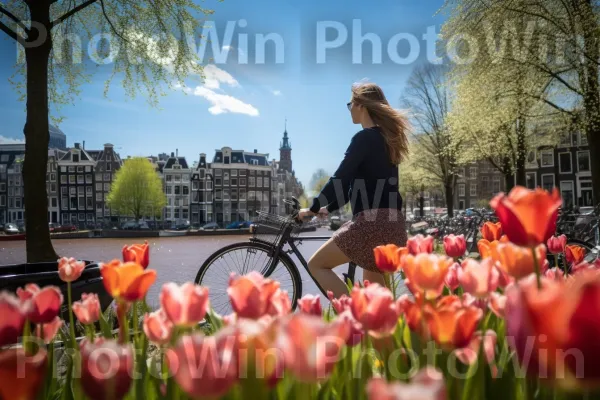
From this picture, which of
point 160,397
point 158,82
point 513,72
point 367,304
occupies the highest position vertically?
point 513,72

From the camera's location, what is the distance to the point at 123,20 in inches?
306

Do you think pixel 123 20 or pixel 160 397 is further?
pixel 123 20

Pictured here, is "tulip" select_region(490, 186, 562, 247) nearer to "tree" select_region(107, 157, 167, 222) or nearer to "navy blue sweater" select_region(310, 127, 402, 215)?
"navy blue sweater" select_region(310, 127, 402, 215)

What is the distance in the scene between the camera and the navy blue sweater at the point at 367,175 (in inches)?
104

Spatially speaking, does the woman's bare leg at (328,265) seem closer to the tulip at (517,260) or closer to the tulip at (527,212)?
the tulip at (517,260)

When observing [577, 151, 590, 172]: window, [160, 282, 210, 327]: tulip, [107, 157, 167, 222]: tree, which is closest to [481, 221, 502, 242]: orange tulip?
[160, 282, 210, 327]: tulip

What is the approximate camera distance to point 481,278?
2.82 ft

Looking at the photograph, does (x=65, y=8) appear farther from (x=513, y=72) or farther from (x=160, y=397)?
(x=513, y=72)

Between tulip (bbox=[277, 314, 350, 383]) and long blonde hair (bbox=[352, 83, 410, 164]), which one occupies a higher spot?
long blonde hair (bbox=[352, 83, 410, 164])

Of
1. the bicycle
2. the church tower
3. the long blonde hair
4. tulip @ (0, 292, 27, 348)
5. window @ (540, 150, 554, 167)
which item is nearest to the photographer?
tulip @ (0, 292, 27, 348)

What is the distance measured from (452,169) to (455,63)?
35.0 feet

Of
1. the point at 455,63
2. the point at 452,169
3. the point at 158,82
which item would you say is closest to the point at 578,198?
the point at 452,169

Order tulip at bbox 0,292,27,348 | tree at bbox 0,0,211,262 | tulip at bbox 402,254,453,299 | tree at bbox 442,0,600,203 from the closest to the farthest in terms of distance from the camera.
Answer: tulip at bbox 0,292,27,348
tulip at bbox 402,254,453,299
tree at bbox 0,0,211,262
tree at bbox 442,0,600,203

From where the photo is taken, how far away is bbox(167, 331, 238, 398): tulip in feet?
1.49
